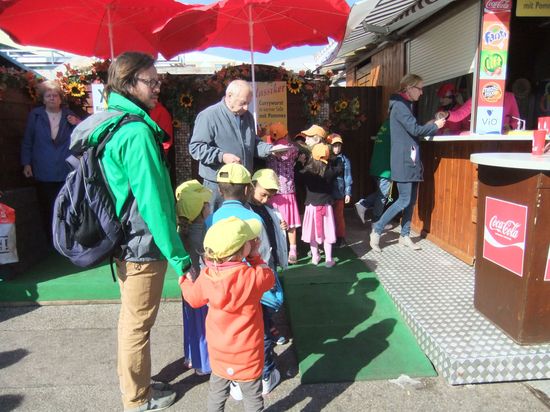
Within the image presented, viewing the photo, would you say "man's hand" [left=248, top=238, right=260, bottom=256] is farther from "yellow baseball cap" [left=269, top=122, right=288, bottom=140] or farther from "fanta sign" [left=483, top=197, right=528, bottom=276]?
"yellow baseball cap" [left=269, top=122, right=288, bottom=140]

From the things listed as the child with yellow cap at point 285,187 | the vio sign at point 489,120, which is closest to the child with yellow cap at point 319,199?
the child with yellow cap at point 285,187

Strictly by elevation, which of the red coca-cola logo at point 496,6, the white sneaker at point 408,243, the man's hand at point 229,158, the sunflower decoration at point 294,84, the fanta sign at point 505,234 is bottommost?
the white sneaker at point 408,243

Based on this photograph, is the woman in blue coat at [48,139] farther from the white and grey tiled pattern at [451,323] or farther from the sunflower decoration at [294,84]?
the white and grey tiled pattern at [451,323]

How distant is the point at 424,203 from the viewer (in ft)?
18.2

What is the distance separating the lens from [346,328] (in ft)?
11.1

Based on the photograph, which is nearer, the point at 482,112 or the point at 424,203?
the point at 482,112

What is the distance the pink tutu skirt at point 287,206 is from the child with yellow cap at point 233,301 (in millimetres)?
2421

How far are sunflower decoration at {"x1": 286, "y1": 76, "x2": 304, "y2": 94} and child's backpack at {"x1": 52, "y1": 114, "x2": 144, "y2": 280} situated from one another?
410 cm

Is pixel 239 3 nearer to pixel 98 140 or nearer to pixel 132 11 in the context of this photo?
pixel 132 11

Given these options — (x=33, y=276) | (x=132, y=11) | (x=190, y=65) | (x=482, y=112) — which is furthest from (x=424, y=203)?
(x=190, y=65)

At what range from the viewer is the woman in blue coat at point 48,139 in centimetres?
467

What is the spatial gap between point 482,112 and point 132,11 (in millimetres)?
3857

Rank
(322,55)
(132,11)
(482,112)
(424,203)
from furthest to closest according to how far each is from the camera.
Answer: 1. (322,55)
2. (424,203)
3. (132,11)
4. (482,112)

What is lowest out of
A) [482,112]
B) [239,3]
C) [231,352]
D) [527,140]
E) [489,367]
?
[489,367]
